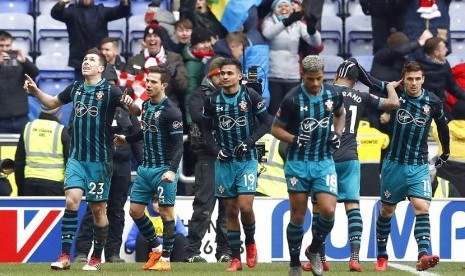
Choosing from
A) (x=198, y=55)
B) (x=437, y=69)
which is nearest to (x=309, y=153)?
(x=198, y=55)

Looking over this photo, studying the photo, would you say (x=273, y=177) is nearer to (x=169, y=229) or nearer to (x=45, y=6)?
(x=169, y=229)

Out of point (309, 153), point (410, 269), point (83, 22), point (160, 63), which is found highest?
point (83, 22)

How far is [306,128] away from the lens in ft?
41.3

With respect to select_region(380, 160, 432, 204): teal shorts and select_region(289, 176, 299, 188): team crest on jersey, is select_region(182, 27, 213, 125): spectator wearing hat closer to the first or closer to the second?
select_region(380, 160, 432, 204): teal shorts

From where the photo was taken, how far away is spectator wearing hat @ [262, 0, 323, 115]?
749 inches

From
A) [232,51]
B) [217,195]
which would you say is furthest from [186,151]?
[217,195]

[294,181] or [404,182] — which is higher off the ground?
[294,181]

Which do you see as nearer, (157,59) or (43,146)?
(43,146)

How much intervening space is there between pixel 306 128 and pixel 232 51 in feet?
17.5

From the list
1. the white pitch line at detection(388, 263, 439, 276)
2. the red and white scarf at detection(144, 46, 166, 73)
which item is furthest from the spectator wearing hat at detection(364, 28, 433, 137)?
the white pitch line at detection(388, 263, 439, 276)

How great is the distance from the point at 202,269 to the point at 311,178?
2.33 metres

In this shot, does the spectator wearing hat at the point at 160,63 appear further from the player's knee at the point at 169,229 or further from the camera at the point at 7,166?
the player's knee at the point at 169,229

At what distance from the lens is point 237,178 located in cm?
1416

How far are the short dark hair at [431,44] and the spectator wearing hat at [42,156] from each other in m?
5.05
